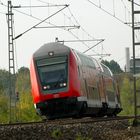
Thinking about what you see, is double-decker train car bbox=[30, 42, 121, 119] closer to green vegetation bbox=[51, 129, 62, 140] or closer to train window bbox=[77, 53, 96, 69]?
train window bbox=[77, 53, 96, 69]

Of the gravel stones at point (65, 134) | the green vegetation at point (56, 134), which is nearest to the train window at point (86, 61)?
the gravel stones at point (65, 134)

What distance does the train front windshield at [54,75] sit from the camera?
859 inches

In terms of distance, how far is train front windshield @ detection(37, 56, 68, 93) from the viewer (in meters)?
21.8

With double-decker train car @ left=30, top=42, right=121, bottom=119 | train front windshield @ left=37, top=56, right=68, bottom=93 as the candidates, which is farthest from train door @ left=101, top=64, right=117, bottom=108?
train front windshield @ left=37, top=56, right=68, bottom=93

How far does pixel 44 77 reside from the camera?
22.0 metres

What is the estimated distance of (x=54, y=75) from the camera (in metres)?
21.9

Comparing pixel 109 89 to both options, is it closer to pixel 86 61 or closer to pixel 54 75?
pixel 86 61

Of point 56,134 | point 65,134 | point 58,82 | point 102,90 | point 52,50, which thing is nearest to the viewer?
point 56,134

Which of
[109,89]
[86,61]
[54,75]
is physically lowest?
[109,89]

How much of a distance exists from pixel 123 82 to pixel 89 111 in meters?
54.9

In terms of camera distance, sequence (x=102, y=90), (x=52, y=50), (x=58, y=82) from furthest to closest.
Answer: (x=102, y=90) < (x=52, y=50) < (x=58, y=82)

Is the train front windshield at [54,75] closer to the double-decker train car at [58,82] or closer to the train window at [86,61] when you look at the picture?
the double-decker train car at [58,82]

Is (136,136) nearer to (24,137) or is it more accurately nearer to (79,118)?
(24,137)

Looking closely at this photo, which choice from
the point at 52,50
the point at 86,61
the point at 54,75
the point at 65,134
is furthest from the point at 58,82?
the point at 65,134
